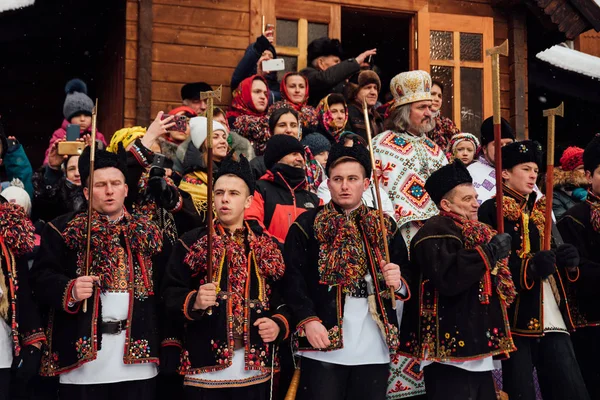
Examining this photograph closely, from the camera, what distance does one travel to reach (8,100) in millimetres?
11555

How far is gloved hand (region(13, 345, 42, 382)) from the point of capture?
391cm

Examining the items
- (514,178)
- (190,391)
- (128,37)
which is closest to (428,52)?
(128,37)

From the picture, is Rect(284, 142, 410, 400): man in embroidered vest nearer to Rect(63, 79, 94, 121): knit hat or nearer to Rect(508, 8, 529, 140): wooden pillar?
Rect(63, 79, 94, 121): knit hat

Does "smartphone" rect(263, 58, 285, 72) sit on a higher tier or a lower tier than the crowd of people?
higher

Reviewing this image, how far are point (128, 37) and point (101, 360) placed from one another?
491 centimetres

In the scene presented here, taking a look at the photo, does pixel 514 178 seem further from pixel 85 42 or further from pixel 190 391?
pixel 85 42

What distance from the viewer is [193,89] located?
769cm

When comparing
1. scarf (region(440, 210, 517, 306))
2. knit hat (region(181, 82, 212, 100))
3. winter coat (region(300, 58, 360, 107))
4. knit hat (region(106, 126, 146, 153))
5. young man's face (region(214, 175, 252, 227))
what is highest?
winter coat (region(300, 58, 360, 107))

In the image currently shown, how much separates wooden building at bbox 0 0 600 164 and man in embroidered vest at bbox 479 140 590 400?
13.3ft

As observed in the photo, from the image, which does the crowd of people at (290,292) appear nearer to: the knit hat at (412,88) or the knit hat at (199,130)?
the knit hat at (199,130)

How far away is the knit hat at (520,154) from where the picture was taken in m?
5.11

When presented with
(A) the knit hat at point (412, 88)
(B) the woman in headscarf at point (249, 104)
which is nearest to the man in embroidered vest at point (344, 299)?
(A) the knit hat at point (412, 88)

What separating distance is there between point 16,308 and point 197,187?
5.39 feet

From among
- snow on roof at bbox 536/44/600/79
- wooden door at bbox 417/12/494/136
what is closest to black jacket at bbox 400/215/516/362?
wooden door at bbox 417/12/494/136
